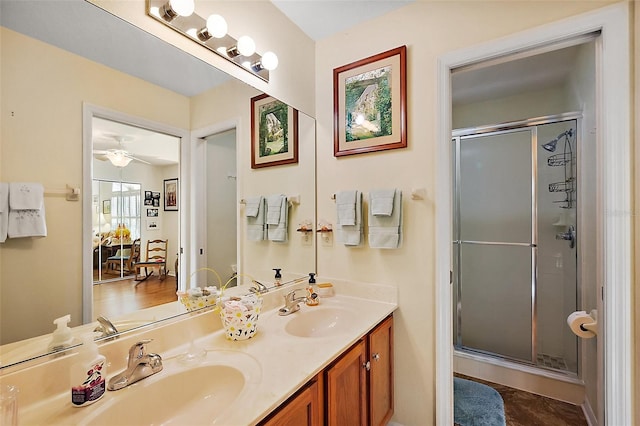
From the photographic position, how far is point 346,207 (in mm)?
1707

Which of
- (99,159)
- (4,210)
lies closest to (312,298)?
(99,159)

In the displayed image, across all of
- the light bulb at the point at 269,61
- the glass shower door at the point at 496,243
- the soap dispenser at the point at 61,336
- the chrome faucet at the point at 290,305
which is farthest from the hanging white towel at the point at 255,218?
the glass shower door at the point at 496,243

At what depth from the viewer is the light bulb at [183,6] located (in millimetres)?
1101

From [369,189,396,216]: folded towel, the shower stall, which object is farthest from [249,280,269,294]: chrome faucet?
the shower stall

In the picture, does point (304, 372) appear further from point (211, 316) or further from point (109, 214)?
point (109, 214)

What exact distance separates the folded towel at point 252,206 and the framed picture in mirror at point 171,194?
44 centimetres

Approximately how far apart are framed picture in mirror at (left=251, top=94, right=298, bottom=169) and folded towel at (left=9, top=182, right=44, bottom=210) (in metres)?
A: 0.94

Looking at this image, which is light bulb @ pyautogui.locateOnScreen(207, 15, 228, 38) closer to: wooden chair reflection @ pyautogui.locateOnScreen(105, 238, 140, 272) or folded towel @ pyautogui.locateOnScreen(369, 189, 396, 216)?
wooden chair reflection @ pyautogui.locateOnScreen(105, 238, 140, 272)

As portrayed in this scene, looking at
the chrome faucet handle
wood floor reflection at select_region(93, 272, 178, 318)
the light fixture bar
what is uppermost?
the light fixture bar

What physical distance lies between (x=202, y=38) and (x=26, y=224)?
98 cm

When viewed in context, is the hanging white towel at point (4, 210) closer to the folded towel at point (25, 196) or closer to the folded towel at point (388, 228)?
the folded towel at point (25, 196)

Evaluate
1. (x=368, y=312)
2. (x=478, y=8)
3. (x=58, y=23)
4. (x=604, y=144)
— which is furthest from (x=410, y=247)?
(x=58, y=23)

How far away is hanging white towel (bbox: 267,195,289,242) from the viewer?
171 cm

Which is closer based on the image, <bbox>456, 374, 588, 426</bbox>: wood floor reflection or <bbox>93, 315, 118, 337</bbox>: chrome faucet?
<bbox>93, 315, 118, 337</bbox>: chrome faucet
